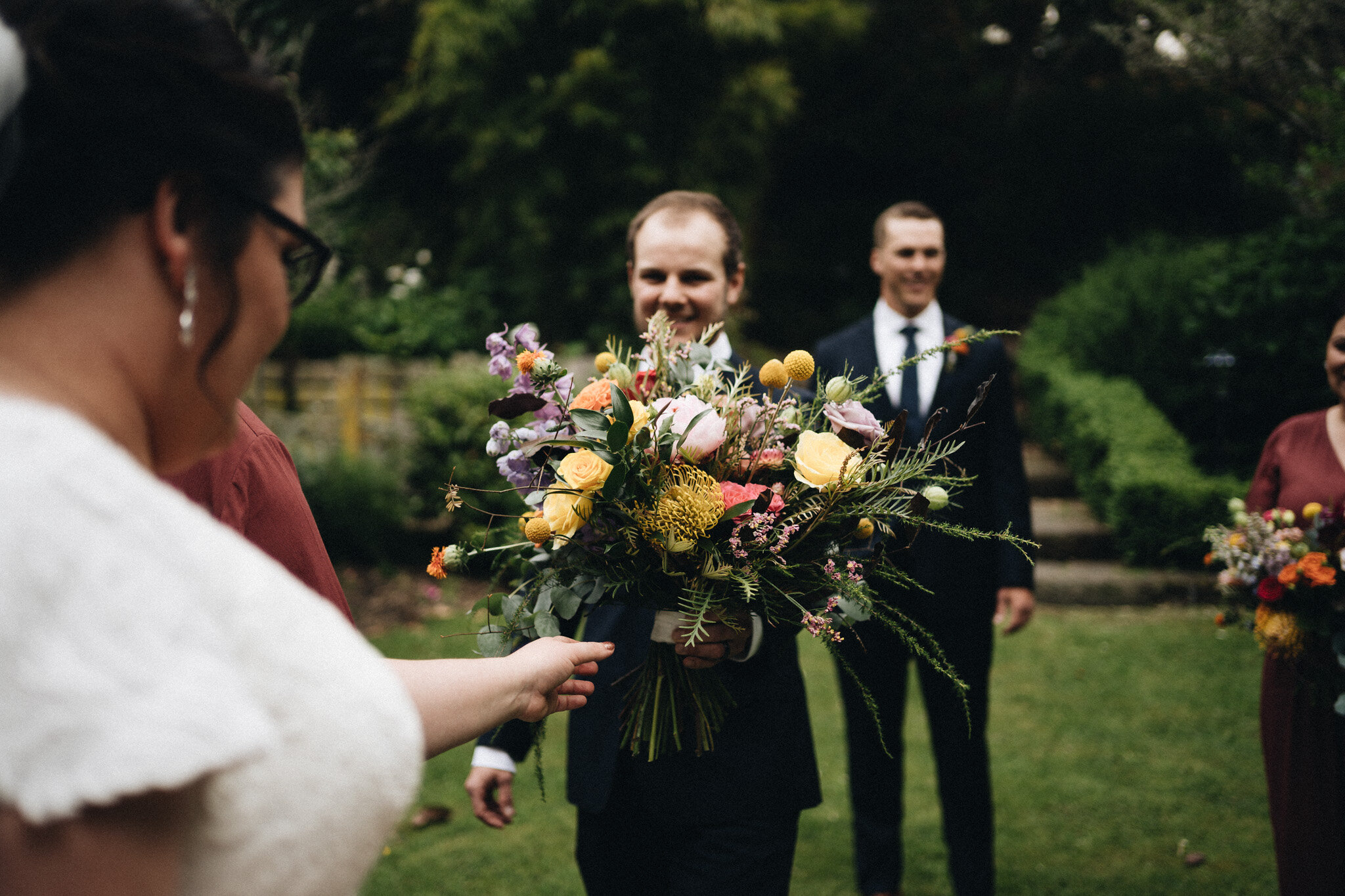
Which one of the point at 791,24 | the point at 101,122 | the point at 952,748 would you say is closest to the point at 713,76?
the point at 791,24

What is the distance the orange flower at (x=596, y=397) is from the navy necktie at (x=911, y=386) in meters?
2.27

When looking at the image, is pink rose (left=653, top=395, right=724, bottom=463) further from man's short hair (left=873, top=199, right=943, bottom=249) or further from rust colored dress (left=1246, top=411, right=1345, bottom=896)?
man's short hair (left=873, top=199, right=943, bottom=249)

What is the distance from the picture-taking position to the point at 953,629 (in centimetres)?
388

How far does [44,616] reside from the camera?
0.79 metres

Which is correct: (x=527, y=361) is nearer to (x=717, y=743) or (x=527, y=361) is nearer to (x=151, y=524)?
(x=717, y=743)

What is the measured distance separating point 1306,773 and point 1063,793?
69.6 inches

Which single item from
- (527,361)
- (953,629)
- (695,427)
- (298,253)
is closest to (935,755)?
(953,629)

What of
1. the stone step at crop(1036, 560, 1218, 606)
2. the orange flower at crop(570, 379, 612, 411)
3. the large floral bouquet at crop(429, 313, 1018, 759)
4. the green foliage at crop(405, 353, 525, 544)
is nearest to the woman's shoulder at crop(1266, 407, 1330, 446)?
the large floral bouquet at crop(429, 313, 1018, 759)

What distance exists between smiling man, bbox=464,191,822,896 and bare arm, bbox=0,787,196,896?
4.13ft

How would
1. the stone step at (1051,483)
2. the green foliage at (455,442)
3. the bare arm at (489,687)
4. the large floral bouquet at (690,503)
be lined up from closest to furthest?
the bare arm at (489,687), the large floral bouquet at (690,503), the green foliage at (455,442), the stone step at (1051,483)

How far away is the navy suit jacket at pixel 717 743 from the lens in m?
2.15

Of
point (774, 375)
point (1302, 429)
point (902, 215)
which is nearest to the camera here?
point (774, 375)

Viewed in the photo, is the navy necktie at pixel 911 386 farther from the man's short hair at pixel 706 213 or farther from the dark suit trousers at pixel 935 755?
the man's short hair at pixel 706 213

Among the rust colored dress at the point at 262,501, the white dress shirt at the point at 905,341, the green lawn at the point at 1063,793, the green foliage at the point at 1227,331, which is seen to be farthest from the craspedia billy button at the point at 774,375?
the green foliage at the point at 1227,331
